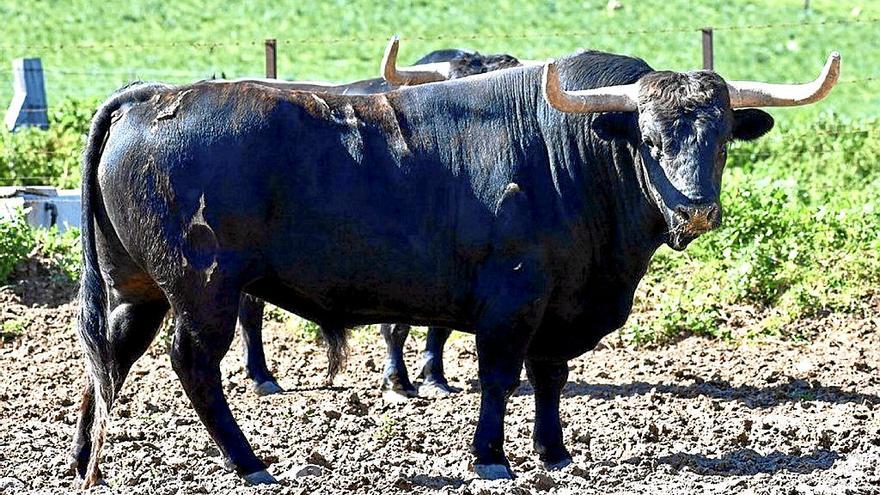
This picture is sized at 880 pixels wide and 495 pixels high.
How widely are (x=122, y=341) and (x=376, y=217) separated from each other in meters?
1.44

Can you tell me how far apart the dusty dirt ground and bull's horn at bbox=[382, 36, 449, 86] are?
2.03 meters

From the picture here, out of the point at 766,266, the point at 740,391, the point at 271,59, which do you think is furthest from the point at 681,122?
the point at 271,59

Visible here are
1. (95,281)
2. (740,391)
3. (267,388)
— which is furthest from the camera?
(267,388)

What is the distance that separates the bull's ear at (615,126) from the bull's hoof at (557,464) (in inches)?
63.9

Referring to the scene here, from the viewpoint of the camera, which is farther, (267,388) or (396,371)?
(267,388)

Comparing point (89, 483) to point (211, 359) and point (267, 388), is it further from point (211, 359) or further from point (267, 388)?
point (267, 388)

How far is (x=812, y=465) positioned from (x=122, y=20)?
34710 mm

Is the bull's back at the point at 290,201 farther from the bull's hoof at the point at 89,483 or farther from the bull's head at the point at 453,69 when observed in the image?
the bull's head at the point at 453,69

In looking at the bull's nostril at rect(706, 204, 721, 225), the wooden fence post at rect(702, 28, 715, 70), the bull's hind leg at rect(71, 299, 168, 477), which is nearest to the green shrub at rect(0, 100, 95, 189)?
the wooden fence post at rect(702, 28, 715, 70)

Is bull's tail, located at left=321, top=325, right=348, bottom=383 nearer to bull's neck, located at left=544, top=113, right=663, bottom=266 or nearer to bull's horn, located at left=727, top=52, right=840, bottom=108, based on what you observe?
bull's neck, located at left=544, top=113, right=663, bottom=266

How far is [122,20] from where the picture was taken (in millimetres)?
39656

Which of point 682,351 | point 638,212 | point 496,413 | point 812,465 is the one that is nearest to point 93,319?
point 496,413

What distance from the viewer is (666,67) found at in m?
33.0

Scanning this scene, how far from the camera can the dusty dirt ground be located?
6883 mm
